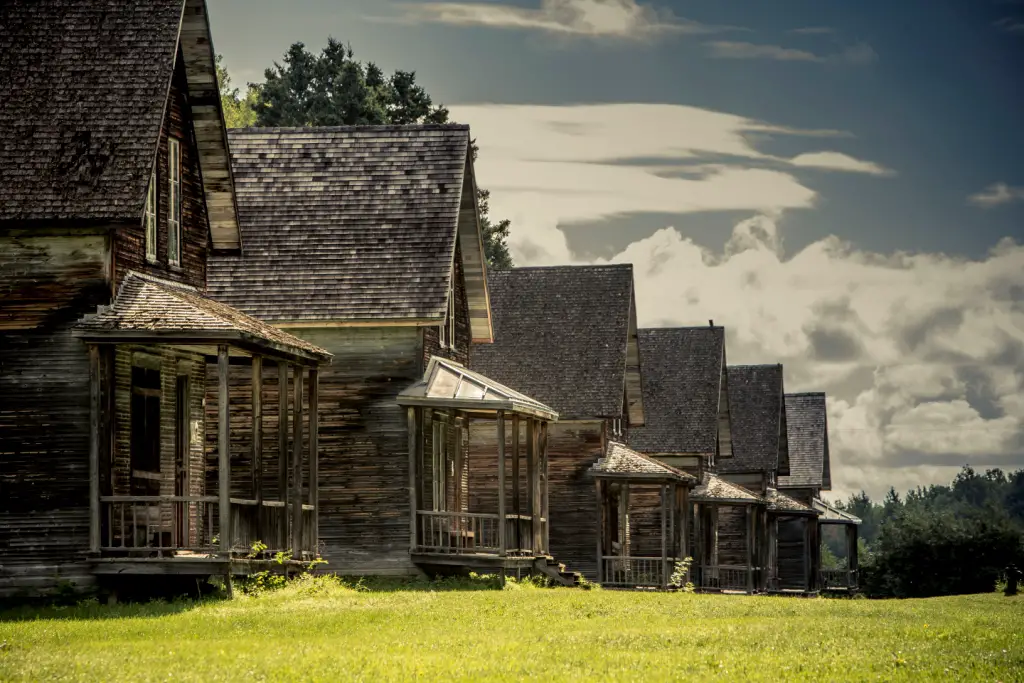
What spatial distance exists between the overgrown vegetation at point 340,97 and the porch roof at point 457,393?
120 ft

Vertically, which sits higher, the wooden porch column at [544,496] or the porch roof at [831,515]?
the wooden porch column at [544,496]

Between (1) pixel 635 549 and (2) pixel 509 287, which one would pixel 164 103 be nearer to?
(2) pixel 509 287

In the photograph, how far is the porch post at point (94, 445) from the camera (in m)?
25.0

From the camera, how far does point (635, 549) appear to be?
53062 millimetres

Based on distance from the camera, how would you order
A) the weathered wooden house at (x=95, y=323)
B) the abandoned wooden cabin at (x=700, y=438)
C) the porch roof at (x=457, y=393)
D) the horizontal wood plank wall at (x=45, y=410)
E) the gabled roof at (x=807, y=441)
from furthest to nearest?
the gabled roof at (x=807, y=441), the abandoned wooden cabin at (x=700, y=438), the porch roof at (x=457, y=393), the horizontal wood plank wall at (x=45, y=410), the weathered wooden house at (x=95, y=323)

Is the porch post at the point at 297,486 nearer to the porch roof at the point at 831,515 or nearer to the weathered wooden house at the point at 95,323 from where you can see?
the weathered wooden house at the point at 95,323

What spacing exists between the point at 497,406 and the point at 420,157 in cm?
687

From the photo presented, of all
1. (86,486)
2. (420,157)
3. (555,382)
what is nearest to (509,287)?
(555,382)

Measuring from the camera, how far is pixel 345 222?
35.6 m

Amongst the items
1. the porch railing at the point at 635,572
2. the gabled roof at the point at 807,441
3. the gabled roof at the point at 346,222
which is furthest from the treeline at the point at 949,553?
the gabled roof at the point at 346,222

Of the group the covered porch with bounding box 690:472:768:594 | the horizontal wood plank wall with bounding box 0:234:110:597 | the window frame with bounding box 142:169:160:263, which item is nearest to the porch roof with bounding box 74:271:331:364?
the horizontal wood plank wall with bounding box 0:234:110:597

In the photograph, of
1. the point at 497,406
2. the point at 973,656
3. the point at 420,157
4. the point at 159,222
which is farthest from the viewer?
the point at 420,157

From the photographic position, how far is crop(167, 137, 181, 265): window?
96.8 ft

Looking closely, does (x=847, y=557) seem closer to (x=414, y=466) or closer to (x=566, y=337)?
(x=566, y=337)
